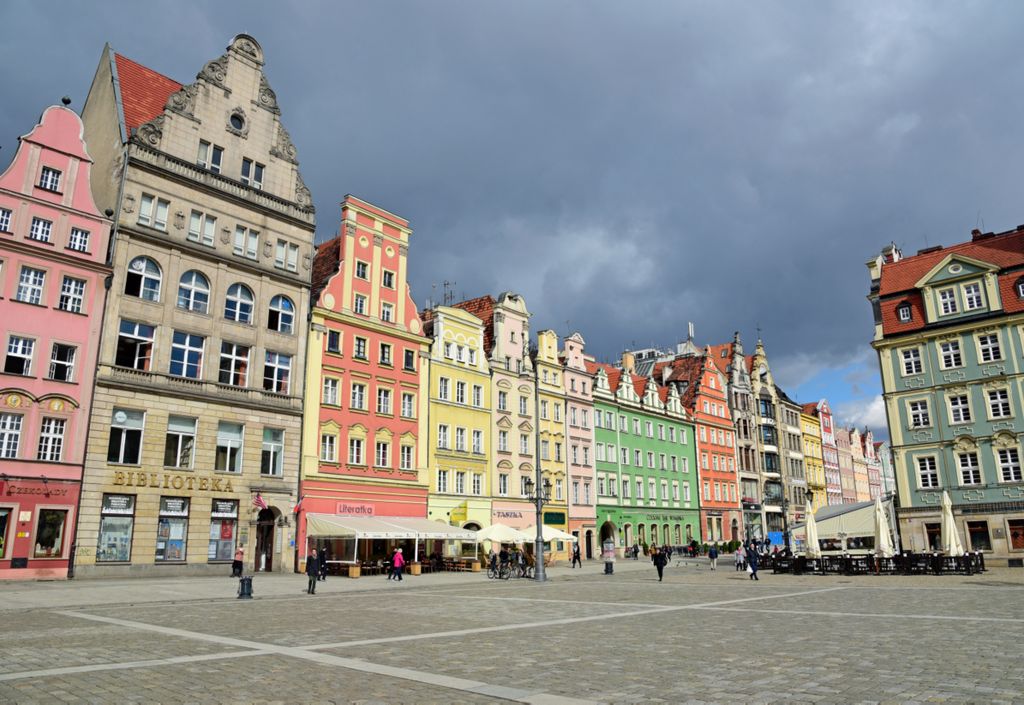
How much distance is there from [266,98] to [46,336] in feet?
61.4

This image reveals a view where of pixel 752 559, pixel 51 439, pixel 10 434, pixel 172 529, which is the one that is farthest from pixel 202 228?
pixel 752 559

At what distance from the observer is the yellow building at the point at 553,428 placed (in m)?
57.1

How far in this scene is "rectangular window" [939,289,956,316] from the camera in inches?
1907

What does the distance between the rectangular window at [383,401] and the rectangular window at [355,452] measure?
2.44m

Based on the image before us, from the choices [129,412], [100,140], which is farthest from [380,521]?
[100,140]

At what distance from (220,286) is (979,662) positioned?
36.2 meters

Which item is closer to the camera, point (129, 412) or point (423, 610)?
point (423, 610)

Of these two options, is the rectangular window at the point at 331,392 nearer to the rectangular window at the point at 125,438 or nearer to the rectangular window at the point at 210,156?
the rectangular window at the point at 125,438

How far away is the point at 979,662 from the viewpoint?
1030cm

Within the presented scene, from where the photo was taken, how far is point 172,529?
34.7 metres

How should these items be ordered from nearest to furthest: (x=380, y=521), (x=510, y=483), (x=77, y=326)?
(x=77, y=326) < (x=380, y=521) < (x=510, y=483)

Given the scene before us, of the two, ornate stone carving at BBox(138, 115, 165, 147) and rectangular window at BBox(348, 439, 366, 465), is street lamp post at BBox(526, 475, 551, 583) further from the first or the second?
ornate stone carving at BBox(138, 115, 165, 147)

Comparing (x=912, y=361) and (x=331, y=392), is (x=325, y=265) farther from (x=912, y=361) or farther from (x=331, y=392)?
(x=912, y=361)

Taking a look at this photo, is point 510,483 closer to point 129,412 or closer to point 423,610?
point 129,412
